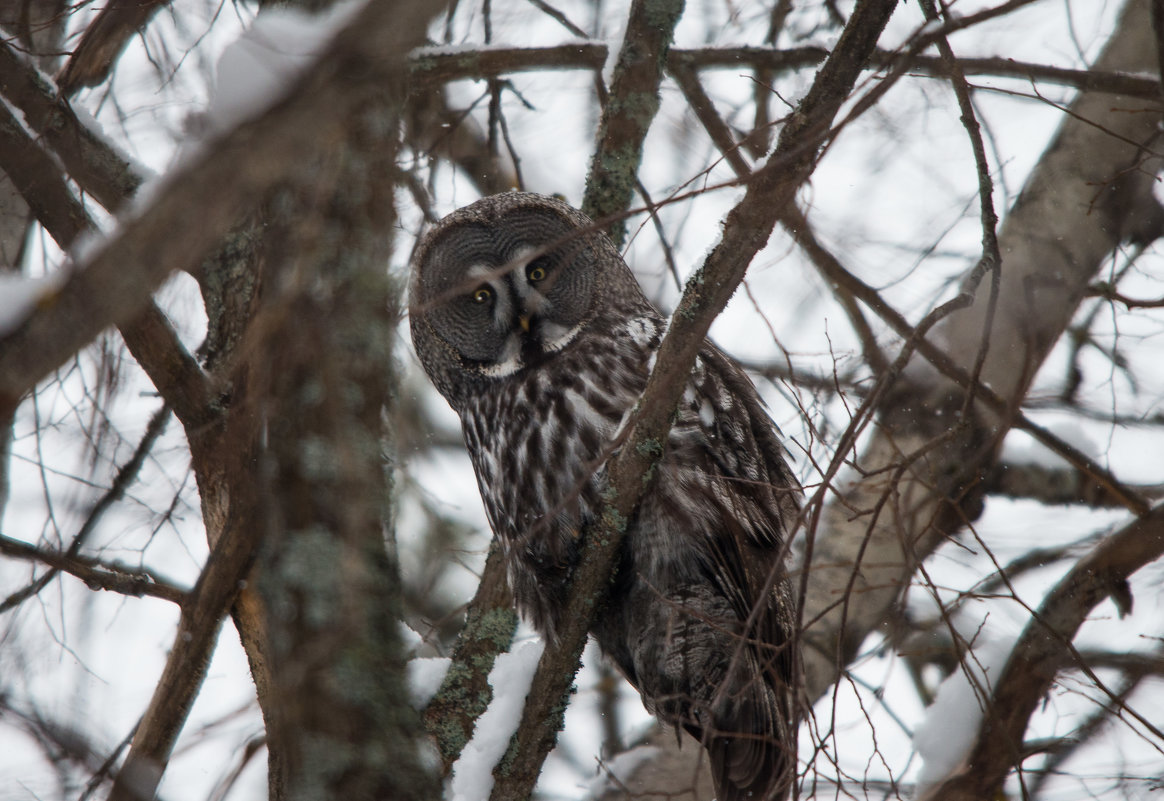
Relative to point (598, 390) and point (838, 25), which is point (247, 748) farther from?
point (838, 25)

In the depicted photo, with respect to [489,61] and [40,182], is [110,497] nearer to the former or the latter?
[40,182]

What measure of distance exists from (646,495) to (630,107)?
151 centimetres

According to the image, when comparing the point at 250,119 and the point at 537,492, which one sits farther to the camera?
the point at 537,492

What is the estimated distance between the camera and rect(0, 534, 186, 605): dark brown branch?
227 cm

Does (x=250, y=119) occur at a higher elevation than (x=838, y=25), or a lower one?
lower

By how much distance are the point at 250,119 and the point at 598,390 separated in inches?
81.3

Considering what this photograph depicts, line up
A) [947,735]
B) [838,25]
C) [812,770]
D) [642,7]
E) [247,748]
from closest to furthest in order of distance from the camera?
[812,770], [247,748], [947,735], [642,7], [838,25]

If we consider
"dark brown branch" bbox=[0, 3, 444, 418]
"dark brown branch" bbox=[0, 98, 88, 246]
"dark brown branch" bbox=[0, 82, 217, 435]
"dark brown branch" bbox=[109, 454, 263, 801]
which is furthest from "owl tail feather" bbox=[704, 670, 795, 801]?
"dark brown branch" bbox=[0, 3, 444, 418]

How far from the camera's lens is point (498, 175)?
4555mm

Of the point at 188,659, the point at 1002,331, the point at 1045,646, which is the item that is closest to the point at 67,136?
the point at 188,659

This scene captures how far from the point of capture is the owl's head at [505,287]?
335cm

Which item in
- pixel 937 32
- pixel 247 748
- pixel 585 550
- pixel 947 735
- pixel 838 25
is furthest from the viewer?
pixel 838 25

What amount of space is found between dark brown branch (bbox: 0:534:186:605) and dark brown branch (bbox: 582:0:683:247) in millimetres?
1941

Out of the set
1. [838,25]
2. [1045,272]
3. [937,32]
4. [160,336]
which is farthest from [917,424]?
[160,336]
